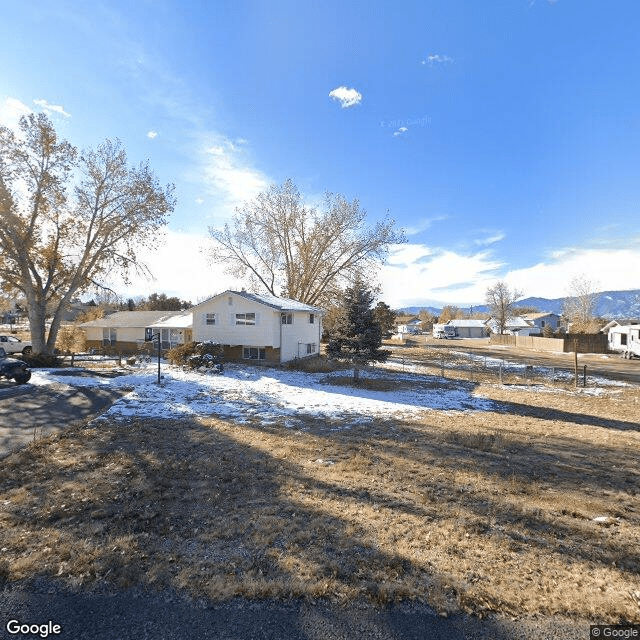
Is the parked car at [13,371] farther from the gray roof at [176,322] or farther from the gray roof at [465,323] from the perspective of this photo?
the gray roof at [465,323]

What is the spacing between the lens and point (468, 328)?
82.1 metres

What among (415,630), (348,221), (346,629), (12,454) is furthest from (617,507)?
(348,221)

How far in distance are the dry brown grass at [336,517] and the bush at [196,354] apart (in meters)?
12.8

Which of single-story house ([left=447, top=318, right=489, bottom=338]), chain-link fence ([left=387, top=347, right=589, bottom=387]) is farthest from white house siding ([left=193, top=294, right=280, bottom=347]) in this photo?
single-story house ([left=447, top=318, right=489, bottom=338])

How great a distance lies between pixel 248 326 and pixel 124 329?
16.9 meters

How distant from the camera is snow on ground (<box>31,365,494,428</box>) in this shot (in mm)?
13312

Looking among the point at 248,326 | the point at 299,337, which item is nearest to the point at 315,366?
the point at 299,337

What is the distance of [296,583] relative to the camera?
4227 millimetres

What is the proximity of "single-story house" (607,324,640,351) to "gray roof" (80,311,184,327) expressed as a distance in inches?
1932

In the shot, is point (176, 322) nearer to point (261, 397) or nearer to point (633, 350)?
point (261, 397)

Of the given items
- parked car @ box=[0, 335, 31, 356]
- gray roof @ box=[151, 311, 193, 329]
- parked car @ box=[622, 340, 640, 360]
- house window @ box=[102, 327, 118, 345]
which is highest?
gray roof @ box=[151, 311, 193, 329]

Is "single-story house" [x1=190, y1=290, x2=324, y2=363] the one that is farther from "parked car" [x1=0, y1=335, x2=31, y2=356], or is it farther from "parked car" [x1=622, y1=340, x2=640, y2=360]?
"parked car" [x1=622, y1=340, x2=640, y2=360]

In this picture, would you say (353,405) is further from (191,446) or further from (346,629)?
(346,629)

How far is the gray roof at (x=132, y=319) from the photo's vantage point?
3534cm
